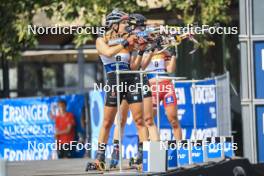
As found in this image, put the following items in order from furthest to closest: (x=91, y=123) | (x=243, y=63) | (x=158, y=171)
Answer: (x=91, y=123) → (x=243, y=63) → (x=158, y=171)

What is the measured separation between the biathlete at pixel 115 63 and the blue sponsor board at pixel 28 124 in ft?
25.1

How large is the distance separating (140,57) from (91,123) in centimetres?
789

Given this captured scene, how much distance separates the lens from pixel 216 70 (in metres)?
18.2

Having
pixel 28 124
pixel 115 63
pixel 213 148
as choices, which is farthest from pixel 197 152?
pixel 28 124

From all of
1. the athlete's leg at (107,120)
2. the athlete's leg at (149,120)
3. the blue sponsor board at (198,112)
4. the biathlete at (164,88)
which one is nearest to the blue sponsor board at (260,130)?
the athlete's leg at (149,120)

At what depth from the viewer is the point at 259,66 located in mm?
8680

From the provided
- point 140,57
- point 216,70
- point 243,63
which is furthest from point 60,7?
point 243,63

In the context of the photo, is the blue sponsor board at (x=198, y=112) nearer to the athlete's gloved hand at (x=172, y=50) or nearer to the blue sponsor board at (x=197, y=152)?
the athlete's gloved hand at (x=172, y=50)

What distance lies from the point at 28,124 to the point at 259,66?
952 cm

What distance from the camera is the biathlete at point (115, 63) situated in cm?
910

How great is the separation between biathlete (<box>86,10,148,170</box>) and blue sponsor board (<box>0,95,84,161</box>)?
766 centimetres

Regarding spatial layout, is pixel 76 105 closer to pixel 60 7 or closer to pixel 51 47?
pixel 60 7

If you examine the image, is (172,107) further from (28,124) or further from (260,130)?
(28,124)

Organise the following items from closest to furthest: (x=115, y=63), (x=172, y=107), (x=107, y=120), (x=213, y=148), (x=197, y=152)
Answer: (x=115, y=63)
(x=107, y=120)
(x=197, y=152)
(x=213, y=148)
(x=172, y=107)
